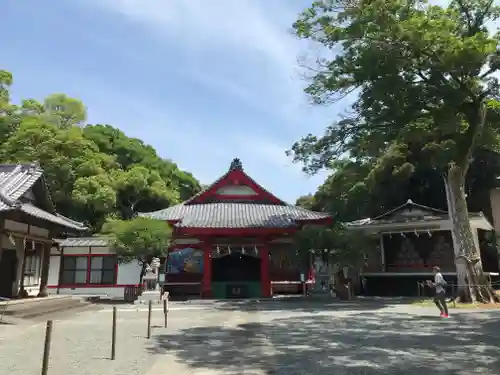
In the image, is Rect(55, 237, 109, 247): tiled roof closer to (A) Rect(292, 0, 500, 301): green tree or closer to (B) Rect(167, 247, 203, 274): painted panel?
(B) Rect(167, 247, 203, 274): painted panel

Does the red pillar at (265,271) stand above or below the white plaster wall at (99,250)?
below

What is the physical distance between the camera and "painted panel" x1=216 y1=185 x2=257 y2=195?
2981 centimetres

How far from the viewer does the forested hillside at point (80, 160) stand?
36969 millimetres

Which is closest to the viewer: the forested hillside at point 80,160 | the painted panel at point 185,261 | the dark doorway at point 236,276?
the dark doorway at point 236,276

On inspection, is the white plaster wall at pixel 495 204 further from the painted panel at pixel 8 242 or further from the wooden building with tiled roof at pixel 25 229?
the painted panel at pixel 8 242

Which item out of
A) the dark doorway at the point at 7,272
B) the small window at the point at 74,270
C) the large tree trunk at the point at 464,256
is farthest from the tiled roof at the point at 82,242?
the large tree trunk at the point at 464,256

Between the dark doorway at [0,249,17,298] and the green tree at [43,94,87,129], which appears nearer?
the dark doorway at [0,249,17,298]

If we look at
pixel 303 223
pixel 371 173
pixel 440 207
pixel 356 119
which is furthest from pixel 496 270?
pixel 356 119

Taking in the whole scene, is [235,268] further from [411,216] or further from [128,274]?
[411,216]

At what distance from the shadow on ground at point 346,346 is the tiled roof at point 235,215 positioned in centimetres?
1139

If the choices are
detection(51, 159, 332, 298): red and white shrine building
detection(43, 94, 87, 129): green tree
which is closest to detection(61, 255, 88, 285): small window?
detection(51, 159, 332, 298): red and white shrine building

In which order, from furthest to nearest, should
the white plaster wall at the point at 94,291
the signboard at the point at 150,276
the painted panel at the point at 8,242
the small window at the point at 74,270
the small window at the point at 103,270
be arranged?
1. the small window at the point at 74,270
2. the small window at the point at 103,270
3. the white plaster wall at the point at 94,291
4. the signboard at the point at 150,276
5. the painted panel at the point at 8,242

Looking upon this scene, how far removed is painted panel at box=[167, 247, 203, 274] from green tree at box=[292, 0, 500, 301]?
11820 millimetres

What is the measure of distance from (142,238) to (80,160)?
20550 mm
